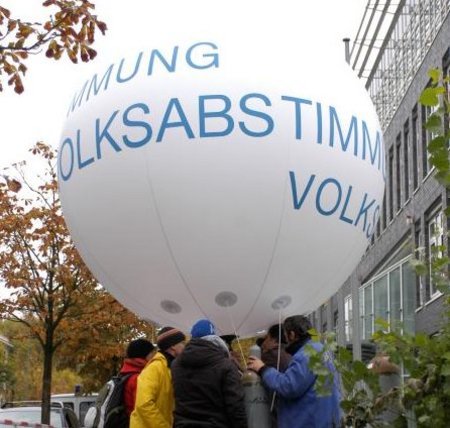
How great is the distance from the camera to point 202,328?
6258 mm

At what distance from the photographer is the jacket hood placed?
247 inches

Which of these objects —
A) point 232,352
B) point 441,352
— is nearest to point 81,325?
point 232,352

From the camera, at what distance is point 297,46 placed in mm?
6555

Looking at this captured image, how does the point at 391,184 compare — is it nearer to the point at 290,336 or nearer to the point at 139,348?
the point at 139,348

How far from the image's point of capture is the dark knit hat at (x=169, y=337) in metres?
6.87

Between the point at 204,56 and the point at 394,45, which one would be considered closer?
the point at 204,56

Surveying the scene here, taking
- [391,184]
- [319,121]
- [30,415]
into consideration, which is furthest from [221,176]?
[391,184]

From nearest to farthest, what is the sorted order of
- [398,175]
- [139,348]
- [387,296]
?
[139,348], [387,296], [398,175]

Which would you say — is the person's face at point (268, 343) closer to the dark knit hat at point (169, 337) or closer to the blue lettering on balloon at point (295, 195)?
the dark knit hat at point (169, 337)

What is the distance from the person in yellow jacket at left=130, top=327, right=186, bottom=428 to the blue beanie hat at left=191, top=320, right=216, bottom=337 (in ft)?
1.68

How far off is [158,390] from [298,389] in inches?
42.0

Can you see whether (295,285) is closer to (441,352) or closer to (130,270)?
(130,270)

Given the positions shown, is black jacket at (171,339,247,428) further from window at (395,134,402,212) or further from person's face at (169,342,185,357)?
window at (395,134,402,212)

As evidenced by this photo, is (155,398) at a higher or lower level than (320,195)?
lower
